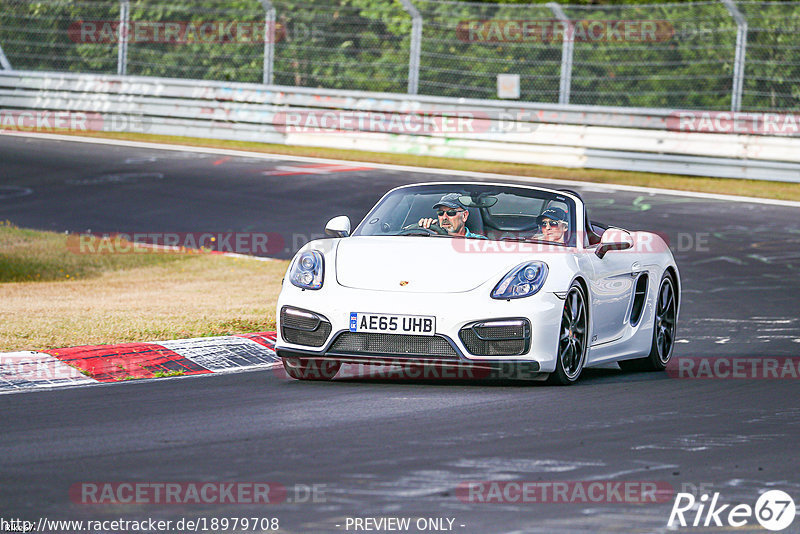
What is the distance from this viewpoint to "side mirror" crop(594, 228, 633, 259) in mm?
8891

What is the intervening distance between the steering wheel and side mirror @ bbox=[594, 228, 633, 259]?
3.39 ft

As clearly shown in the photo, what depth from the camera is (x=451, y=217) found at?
8875 millimetres

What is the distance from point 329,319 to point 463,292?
0.79 m

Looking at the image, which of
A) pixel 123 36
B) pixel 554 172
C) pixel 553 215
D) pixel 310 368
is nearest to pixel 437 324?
pixel 310 368

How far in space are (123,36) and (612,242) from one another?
19277 mm

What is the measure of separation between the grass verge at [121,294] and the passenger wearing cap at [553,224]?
270 centimetres

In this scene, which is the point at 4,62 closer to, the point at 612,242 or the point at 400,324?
the point at 612,242

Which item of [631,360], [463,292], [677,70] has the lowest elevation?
[631,360]

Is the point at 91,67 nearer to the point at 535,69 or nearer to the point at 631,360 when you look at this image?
the point at 535,69

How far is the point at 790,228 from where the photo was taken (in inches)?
712

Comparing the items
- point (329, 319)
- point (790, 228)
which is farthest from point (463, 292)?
point (790, 228)

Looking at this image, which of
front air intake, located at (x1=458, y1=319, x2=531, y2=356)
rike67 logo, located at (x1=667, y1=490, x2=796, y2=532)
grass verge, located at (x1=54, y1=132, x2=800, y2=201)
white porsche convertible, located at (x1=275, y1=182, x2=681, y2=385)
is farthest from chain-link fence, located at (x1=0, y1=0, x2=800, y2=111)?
rike67 logo, located at (x1=667, y1=490, x2=796, y2=532)

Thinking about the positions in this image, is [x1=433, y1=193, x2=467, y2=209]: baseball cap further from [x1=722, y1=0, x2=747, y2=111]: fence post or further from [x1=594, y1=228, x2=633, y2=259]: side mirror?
[x1=722, y1=0, x2=747, y2=111]: fence post

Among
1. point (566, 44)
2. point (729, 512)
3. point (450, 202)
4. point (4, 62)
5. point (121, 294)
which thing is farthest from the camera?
point (4, 62)
